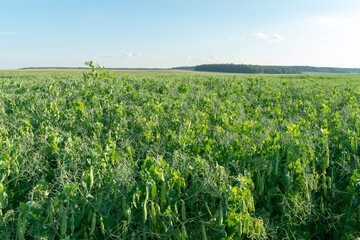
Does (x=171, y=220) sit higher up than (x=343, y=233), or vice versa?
(x=171, y=220)

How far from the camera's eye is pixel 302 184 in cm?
280

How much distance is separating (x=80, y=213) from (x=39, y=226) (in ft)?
→ 1.14

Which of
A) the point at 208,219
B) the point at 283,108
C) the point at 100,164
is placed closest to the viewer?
the point at 208,219

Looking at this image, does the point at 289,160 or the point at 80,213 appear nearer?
the point at 80,213

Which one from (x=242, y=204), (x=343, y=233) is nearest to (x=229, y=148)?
(x=242, y=204)

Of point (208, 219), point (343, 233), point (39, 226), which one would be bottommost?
point (343, 233)

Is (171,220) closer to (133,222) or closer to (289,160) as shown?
(133,222)

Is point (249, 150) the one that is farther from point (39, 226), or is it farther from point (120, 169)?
point (39, 226)

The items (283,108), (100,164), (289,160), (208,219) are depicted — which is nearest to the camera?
(208,219)

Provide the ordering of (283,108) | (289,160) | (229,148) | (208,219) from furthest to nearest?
(283,108) < (229,148) < (289,160) < (208,219)

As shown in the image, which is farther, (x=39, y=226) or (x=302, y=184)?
(x=302, y=184)

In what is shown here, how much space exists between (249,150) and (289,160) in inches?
20.7

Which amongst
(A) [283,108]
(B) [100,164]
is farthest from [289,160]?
(A) [283,108]

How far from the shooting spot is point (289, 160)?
3.08 m
